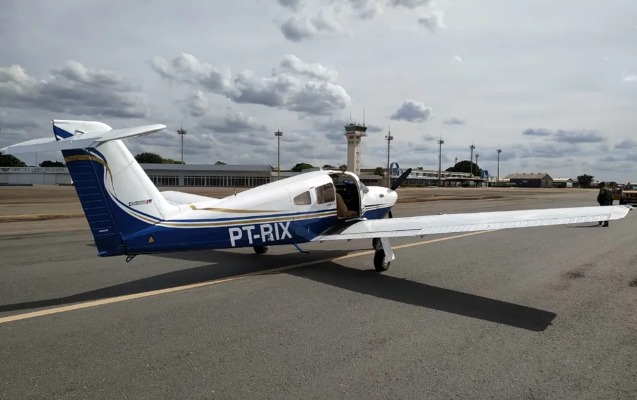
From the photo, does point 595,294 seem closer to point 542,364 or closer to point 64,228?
point 542,364

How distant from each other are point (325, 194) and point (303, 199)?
28.3 inches

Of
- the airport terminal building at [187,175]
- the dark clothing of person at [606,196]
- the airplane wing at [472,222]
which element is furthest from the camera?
the airport terminal building at [187,175]

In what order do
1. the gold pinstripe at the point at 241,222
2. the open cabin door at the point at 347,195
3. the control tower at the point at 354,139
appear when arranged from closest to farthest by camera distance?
1. the gold pinstripe at the point at 241,222
2. the open cabin door at the point at 347,195
3. the control tower at the point at 354,139

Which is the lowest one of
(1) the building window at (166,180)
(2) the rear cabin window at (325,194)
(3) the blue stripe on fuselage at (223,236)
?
(3) the blue stripe on fuselage at (223,236)

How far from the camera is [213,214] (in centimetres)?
804

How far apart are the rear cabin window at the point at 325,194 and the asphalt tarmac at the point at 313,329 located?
4.99 ft

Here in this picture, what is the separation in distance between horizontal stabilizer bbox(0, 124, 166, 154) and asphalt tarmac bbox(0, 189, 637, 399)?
2343mm

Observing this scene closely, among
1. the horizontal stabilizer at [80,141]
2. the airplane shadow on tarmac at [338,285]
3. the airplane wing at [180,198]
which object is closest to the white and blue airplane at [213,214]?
the horizontal stabilizer at [80,141]

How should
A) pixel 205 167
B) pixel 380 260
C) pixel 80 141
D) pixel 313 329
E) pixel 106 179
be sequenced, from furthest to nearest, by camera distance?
pixel 205 167 < pixel 380 260 < pixel 106 179 < pixel 80 141 < pixel 313 329

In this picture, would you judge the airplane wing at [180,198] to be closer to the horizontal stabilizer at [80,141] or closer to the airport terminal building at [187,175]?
the horizontal stabilizer at [80,141]

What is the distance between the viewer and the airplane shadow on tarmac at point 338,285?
20.8 ft

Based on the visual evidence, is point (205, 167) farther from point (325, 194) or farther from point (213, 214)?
point (213, 214)

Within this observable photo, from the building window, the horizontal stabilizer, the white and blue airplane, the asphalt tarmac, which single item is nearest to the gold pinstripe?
the white and blue airplane

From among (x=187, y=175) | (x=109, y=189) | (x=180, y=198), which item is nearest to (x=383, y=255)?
(x=109, y=189)
